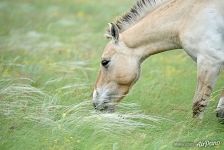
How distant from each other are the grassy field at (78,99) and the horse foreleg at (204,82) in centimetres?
20

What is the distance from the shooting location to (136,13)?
820 centimetres

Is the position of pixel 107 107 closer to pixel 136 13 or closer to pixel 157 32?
pixel 157 32

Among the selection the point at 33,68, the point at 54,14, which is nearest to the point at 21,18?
the point at 54,14

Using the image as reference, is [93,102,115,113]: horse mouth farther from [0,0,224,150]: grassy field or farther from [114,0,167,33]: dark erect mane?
[114,0,167,33]: dark erect mane

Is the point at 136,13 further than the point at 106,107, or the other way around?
the point at 136,13

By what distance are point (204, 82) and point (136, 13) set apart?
1.58 metres

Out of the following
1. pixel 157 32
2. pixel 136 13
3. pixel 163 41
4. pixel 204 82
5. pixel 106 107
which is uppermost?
pixel 136 13

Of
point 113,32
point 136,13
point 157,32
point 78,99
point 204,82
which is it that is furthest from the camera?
point 78,99

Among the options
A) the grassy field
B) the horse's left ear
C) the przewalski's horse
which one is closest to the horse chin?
the przewalski's horse

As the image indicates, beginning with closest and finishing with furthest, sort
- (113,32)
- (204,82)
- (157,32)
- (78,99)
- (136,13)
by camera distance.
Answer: (204,82)
(157,32)
(113,32)
(136,13)
(78,99)

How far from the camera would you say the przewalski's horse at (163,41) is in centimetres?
729

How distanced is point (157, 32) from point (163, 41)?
154 mm

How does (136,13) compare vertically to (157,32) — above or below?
above

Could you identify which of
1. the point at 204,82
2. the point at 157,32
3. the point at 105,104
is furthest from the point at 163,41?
the point at 105,104
